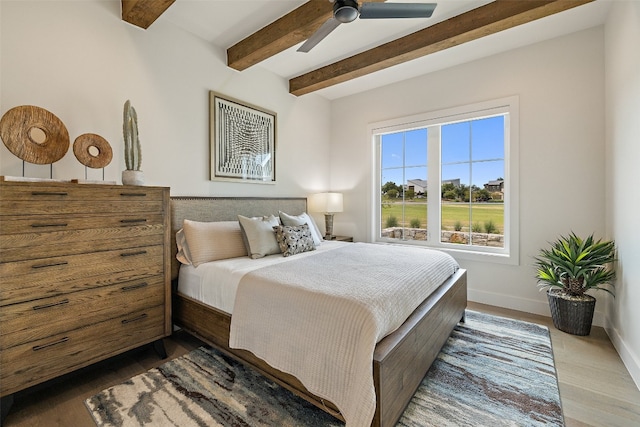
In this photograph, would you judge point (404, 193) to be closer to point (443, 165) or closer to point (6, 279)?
point (443, 165)

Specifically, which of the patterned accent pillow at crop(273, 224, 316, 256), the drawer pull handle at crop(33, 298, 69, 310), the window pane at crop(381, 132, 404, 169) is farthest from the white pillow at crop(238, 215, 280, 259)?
the window pane at crop(381, 132, 404, 169)

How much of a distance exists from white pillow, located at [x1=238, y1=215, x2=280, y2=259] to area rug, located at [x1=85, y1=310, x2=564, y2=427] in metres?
0.86

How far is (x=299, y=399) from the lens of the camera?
5.55 ft

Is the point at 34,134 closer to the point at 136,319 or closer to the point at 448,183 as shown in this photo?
the point at 136,319

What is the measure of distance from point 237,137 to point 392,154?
2170 mm

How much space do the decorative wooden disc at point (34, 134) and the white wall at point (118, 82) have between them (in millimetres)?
219

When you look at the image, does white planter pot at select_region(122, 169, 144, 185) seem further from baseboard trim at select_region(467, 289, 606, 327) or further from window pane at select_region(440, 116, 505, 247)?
baseboard trim at select_region(467, 289, 606, 327)

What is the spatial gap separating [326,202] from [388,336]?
2.70m

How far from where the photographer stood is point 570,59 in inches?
109

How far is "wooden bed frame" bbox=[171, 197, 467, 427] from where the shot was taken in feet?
4.41

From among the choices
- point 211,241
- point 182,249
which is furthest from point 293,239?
point 182,249

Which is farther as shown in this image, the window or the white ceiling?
the window

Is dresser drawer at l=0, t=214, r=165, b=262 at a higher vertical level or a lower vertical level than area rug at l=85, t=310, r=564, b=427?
higher

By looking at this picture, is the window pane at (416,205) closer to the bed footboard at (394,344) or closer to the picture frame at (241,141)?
the bed footboard at (394,344)
